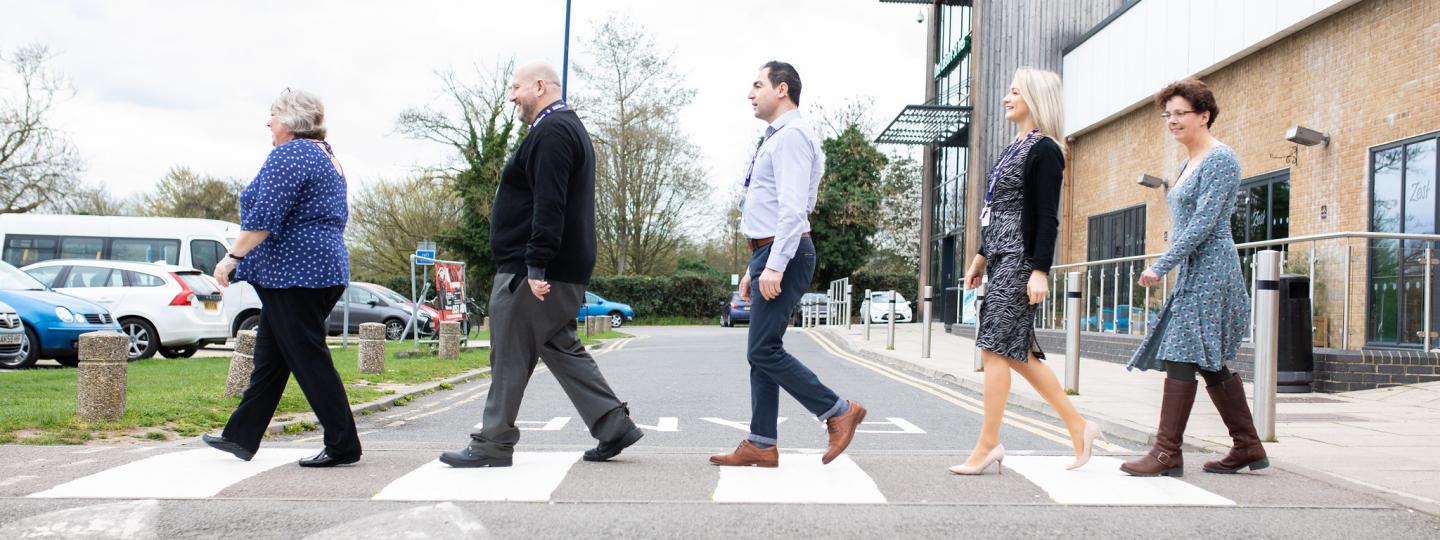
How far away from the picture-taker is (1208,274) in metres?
4.56

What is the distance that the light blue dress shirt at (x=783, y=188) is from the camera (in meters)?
4.47

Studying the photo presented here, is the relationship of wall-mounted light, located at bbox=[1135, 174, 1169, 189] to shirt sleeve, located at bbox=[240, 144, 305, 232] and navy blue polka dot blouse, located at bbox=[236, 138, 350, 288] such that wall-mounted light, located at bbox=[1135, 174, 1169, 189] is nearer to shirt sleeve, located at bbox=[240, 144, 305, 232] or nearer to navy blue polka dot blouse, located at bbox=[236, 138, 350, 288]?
navy blue polka dot blouse, located at bbox=[236, 138, 350, 288]

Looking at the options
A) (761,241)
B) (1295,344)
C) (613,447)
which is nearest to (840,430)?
(761,241)

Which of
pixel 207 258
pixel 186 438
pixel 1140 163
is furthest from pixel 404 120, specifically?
pixel 186 438

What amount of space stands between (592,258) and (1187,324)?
2.57 metres

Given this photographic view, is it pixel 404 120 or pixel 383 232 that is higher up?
pixel 404 120

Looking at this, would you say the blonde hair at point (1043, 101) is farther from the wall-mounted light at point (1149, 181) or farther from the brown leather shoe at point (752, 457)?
the wall-mounted light at point (1149, 181)

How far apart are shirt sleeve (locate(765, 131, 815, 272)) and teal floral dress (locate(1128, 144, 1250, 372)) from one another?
149 centimetres

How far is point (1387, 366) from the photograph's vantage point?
9453mm

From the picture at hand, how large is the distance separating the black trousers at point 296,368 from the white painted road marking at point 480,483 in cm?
42

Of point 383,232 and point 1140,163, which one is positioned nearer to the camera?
point 1140,163

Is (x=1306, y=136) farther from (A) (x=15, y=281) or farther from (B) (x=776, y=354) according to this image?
(A) (x=15, y=281)

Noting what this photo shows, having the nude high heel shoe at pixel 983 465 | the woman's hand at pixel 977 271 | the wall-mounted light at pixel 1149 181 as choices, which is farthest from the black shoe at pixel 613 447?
the wall-mounted light at pixel 1149 181

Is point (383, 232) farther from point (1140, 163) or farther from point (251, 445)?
point (251, 445)
